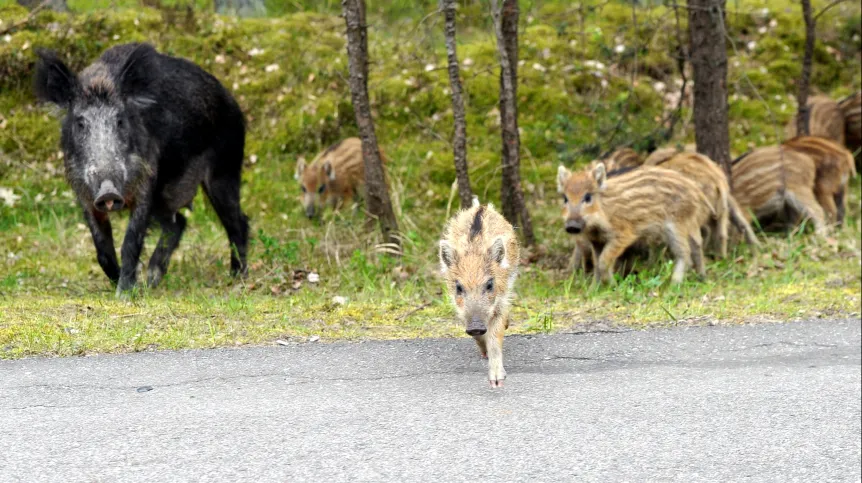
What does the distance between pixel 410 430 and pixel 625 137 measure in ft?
22.5

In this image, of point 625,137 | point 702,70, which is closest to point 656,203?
point 702,70

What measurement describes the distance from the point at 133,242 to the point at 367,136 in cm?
207

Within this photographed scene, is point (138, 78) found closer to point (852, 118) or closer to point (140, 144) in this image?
point (140, 144)

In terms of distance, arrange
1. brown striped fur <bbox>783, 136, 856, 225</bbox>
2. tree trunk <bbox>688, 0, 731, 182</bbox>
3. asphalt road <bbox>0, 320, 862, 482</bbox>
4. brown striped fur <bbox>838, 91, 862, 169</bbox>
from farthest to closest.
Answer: brown striped fur <bbox>838, 91, 862, 169</bbox>
brown striped fur <bbox>783, 136, 856, 225</bbox>
tree trunk <bbox>688, 0, 731, 182</bbox>
asphalt road <bbox>0, 320, 862, 482</bbox>

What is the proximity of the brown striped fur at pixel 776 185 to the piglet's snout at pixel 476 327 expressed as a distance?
18.1 feet

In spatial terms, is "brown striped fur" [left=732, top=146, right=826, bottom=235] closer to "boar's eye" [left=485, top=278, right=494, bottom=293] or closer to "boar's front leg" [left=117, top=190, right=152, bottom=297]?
"boar's eye" [left=485, top=278, right=494, bottom=293]

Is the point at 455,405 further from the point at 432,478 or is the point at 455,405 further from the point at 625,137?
Result: the point at 625,137

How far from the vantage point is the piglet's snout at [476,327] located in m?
5.08

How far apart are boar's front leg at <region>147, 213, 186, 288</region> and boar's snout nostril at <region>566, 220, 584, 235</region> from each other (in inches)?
128

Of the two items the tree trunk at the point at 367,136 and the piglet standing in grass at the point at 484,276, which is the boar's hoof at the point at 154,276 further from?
the piglet standing in grass at the point at 484,276

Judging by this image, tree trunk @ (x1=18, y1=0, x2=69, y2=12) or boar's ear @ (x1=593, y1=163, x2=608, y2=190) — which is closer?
boar's ear @ (x1=593, y1=163, x2=608, y2=190)

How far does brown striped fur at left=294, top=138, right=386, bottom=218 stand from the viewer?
10711 millimetres

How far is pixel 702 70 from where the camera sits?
9.35 m

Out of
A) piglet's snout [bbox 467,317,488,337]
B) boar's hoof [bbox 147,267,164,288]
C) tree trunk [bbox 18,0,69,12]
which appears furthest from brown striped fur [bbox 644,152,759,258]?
tree trunk [bbox 18,0,69,12]
